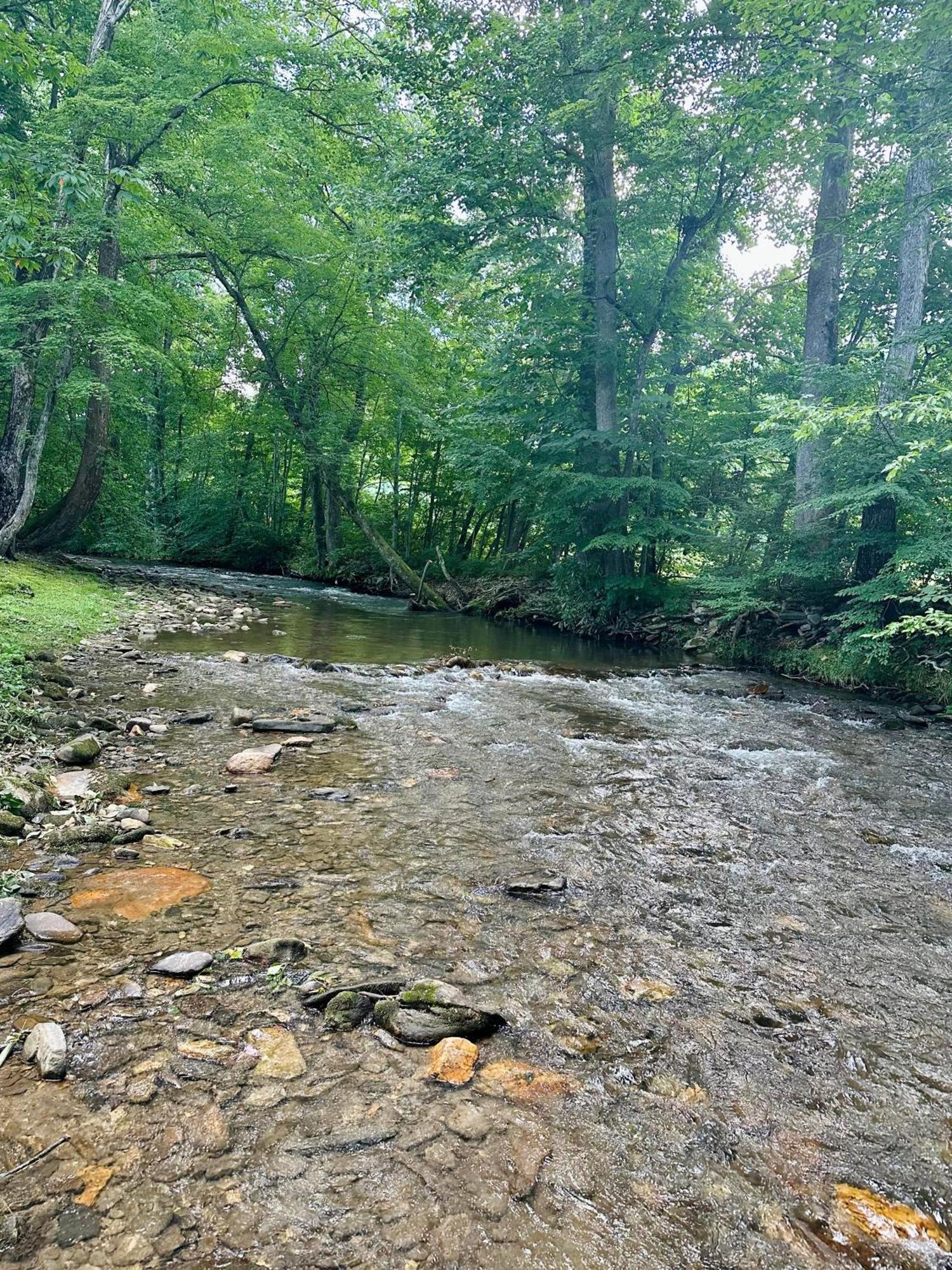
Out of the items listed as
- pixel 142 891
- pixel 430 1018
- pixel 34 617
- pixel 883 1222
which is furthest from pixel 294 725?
pixel 34 617

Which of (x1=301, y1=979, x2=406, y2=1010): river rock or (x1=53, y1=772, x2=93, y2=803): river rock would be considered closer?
(x1=301, y1=979, x2=406, y2=1010): river rock

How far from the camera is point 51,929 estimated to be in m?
2.20

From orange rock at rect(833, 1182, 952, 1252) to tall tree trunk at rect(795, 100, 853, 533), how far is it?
10683 mm

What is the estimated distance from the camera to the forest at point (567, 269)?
884 cm

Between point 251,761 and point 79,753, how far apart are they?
40.3 inches

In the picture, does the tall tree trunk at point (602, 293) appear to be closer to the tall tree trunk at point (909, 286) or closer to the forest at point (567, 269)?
the forest at point (567, 269)

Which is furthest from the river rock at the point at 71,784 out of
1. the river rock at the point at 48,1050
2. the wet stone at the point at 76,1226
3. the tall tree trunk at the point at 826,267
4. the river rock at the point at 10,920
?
the tall tree trunk at the point at 826,267

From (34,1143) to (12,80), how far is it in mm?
16493

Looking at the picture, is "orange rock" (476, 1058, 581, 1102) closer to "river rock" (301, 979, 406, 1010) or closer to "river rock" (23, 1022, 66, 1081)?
"river rock" (301, 979, 406, 1010)

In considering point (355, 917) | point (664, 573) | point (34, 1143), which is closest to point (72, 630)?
point (355, 917)

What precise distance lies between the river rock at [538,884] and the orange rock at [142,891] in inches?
53.1

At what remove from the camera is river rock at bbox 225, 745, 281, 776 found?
13.3 ft

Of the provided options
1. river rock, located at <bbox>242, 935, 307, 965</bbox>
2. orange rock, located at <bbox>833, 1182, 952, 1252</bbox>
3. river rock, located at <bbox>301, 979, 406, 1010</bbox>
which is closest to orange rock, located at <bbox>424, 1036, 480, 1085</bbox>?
river rock, located at <bbox>301, 979, 406, 1010</bbox>

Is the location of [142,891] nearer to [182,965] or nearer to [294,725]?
[182,965]
